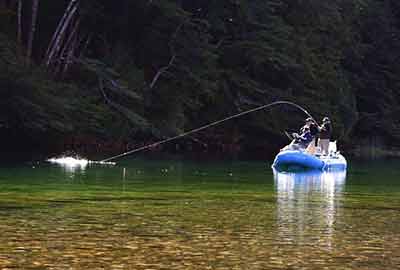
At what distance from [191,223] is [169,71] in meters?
31.7

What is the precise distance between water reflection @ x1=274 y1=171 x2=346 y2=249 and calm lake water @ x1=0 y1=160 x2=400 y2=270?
2cm

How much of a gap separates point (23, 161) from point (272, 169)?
23.5ft

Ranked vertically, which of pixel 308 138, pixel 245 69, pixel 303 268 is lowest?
pixel 303 268

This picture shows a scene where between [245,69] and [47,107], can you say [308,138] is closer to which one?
[47,107]

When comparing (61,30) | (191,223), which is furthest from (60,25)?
(191,223)

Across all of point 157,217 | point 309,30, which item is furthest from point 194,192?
point 309,30

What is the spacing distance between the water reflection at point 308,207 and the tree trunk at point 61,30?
15213 millimetres

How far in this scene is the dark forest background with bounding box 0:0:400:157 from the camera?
3766cm

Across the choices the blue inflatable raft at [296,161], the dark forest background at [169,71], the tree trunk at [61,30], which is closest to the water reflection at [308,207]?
the blue inflatable raft at [296,161]

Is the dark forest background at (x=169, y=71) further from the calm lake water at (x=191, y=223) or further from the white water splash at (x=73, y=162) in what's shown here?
the calm lake water at (x=191, y=223)

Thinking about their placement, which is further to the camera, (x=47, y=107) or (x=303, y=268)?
(x=47, y=107)

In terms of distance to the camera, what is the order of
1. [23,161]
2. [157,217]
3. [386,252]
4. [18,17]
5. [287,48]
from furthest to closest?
[287,48], [18,17], [23,161], [157,217], [386,252]

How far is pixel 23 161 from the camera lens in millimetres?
30938

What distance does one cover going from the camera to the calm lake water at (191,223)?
36.5ft
